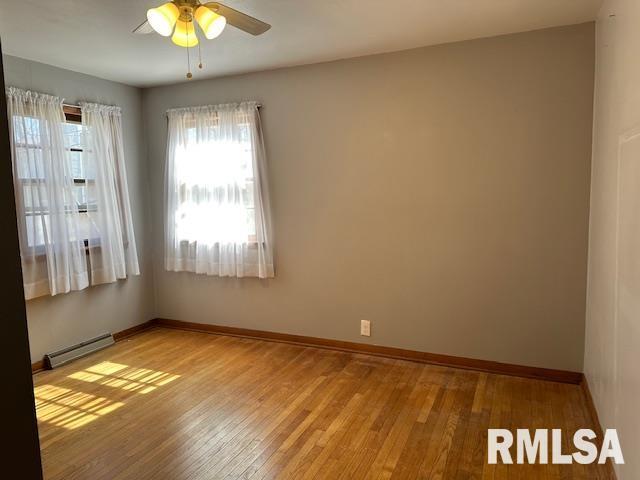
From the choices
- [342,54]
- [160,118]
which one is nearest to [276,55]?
[342,54]

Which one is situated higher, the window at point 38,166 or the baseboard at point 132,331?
the window at point 38,166

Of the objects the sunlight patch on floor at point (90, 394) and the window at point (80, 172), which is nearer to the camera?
the sunlight patch on floor at point (90, 394)

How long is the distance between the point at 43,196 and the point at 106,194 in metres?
0.59

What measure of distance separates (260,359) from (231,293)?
0.87 metres

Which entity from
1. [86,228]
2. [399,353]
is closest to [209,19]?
[86,228]

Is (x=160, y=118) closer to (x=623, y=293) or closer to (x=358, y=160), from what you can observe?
(x=358, y=160)

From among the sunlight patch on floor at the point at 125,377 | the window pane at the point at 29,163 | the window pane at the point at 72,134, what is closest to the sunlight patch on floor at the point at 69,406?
the sunlight patch on floor at the point at 125,377

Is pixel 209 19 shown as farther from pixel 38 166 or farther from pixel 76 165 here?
pixel 76 165

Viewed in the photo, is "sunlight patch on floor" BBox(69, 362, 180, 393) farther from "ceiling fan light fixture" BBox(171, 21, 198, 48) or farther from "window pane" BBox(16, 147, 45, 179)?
"ceiling fan light fixture" BBox(171, 21, 198, 48)

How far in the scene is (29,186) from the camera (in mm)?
3352

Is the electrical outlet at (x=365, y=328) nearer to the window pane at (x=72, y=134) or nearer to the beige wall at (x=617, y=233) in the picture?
the beige wall at (x=617, y=233)

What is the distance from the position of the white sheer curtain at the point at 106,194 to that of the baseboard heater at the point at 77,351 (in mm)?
543

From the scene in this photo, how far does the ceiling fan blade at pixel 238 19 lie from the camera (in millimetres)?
2123

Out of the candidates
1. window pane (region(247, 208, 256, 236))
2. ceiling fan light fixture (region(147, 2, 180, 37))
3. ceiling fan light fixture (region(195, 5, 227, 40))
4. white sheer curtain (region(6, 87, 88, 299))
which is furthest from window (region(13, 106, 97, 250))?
ceiling fan light fixture (region(195, 5, 227, 40))
